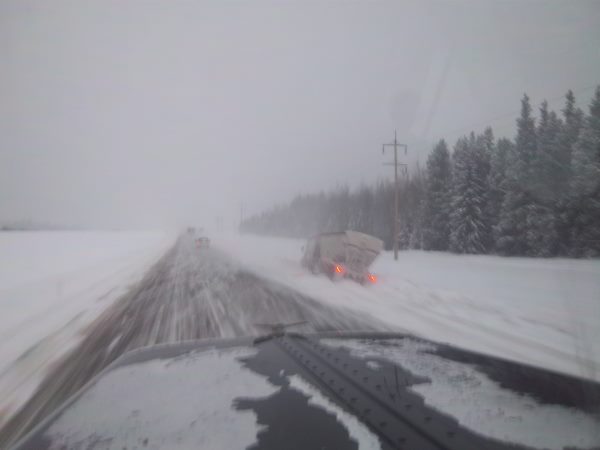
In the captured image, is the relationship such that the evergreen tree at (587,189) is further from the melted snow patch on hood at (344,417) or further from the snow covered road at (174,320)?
the melted snow patch on hood at (344,417)

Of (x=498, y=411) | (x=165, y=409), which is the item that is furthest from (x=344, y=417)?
(x=165, y=409)

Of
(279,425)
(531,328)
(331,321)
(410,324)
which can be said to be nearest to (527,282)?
(531,328)

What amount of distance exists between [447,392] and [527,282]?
17280mm

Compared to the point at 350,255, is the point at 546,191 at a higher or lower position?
higher

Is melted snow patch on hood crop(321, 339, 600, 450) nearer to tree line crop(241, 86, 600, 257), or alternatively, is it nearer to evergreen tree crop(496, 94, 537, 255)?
tree line crop(241, 86, 600, 257)

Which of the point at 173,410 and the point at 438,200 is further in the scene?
the point at 438,200

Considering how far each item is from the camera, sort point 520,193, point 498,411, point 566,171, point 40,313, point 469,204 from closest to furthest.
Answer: point 498,411 < point 40,313 < point 566,171 < point 520,193 < point 469,204

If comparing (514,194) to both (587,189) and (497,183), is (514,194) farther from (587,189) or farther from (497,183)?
(587,189)

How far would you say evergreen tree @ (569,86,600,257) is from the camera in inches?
816

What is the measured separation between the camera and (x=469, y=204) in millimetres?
32688

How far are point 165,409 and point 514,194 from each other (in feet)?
111

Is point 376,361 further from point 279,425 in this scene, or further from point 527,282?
point 527,282

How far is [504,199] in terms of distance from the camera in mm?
30156

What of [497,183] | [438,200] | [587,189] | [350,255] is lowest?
[350,255]
